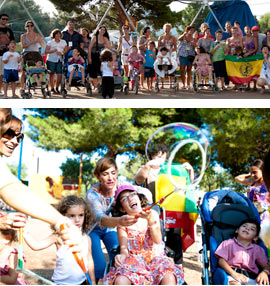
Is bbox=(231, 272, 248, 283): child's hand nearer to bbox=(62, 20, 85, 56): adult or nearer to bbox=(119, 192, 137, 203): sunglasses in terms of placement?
bbox=(119, 192, 137, 203): sunglasses

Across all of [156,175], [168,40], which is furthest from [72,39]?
[156,175]

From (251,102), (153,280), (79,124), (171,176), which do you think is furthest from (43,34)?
(153,280)

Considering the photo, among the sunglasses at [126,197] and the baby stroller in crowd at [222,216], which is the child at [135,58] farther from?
the sunglasses at [126,197]

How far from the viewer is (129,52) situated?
727 centimetres

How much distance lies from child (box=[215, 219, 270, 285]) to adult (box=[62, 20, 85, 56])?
177 inches

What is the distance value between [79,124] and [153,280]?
8500mm

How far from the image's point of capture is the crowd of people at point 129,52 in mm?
6766

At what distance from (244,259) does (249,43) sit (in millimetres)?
5092

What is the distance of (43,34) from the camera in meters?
8.78

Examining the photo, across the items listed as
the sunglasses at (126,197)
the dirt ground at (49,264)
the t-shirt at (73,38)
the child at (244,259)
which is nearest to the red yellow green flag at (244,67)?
the t-shirt at (73,38)

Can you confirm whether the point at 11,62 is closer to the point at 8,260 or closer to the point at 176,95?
the point at 176,95

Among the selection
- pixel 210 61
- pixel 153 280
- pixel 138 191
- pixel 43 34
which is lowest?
pixel 153 280

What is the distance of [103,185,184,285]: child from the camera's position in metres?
2.87

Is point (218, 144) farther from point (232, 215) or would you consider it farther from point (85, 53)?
point (232, 215)
